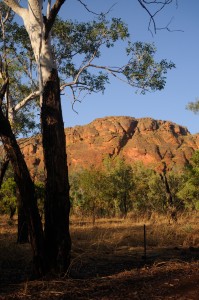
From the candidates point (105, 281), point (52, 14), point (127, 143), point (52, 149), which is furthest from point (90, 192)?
point (127, 143)

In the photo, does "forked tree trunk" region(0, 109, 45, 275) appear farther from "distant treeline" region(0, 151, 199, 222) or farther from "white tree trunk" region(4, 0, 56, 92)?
"distant treeline" region(0, 151, 199, 222)

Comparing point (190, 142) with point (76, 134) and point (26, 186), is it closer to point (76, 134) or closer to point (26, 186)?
point (76, 134)

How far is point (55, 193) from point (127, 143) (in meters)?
107

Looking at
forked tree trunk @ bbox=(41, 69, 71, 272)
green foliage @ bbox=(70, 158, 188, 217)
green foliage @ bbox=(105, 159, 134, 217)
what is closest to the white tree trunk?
forked tree trunk @ bbox=(41, 69, 71, 272)

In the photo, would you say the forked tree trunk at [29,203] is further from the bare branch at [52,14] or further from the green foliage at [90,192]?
the green foliage at [90,192]

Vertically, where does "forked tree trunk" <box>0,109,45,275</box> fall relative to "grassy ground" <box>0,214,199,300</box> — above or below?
above

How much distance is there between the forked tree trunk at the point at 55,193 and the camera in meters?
4.09

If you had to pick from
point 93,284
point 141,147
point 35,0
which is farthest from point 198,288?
point 141,147

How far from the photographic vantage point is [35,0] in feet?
16.5

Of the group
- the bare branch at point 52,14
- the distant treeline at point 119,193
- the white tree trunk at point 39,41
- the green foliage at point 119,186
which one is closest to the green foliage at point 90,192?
the distant treeline at point 119,193

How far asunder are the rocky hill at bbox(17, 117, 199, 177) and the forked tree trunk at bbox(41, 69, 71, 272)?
299ft

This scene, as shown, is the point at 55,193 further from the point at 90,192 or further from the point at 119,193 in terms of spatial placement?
the point at 119,193

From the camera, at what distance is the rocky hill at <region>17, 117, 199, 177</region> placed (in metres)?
102

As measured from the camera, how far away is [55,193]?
13.6 feet
